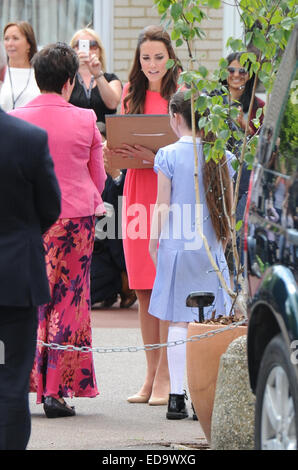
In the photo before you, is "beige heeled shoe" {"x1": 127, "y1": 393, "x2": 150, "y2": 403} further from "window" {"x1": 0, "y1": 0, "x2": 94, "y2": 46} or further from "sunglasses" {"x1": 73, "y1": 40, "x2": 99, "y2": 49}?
"window" {"x1": 0, "y1": 0, "x2": 94, "y2": 46}

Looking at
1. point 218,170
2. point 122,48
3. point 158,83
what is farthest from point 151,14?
point 218,170

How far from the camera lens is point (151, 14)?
1352 cm

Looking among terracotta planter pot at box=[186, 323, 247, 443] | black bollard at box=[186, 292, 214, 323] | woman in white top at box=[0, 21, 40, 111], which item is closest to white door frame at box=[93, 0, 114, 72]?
woman in white top at box=[0, 21, 40, 111]

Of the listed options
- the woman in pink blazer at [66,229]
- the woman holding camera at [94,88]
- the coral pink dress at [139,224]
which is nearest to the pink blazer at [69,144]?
the woman in pink blazer at [66,229]

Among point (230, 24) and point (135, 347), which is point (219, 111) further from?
point (230, 24)

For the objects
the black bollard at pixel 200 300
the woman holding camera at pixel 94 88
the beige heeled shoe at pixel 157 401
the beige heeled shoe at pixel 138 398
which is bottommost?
the beige heeled shoe at pixel 138 398

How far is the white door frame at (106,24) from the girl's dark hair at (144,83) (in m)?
6.29

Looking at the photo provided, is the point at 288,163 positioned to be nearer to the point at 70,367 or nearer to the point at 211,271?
the point at 211,271

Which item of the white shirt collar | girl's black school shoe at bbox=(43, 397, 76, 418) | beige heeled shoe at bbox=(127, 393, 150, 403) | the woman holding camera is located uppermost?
the white shirt collar

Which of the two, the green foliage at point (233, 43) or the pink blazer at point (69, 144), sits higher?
the green foliage at point (233, 43)

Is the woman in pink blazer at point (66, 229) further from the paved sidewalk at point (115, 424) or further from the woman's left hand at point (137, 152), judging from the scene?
the woman's left hand at point (137, 152)

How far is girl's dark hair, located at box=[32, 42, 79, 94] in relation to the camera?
645cm

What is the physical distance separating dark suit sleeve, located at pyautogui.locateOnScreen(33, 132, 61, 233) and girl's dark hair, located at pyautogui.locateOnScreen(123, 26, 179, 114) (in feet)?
9.10

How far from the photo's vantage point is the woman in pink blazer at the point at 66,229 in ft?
21.3
